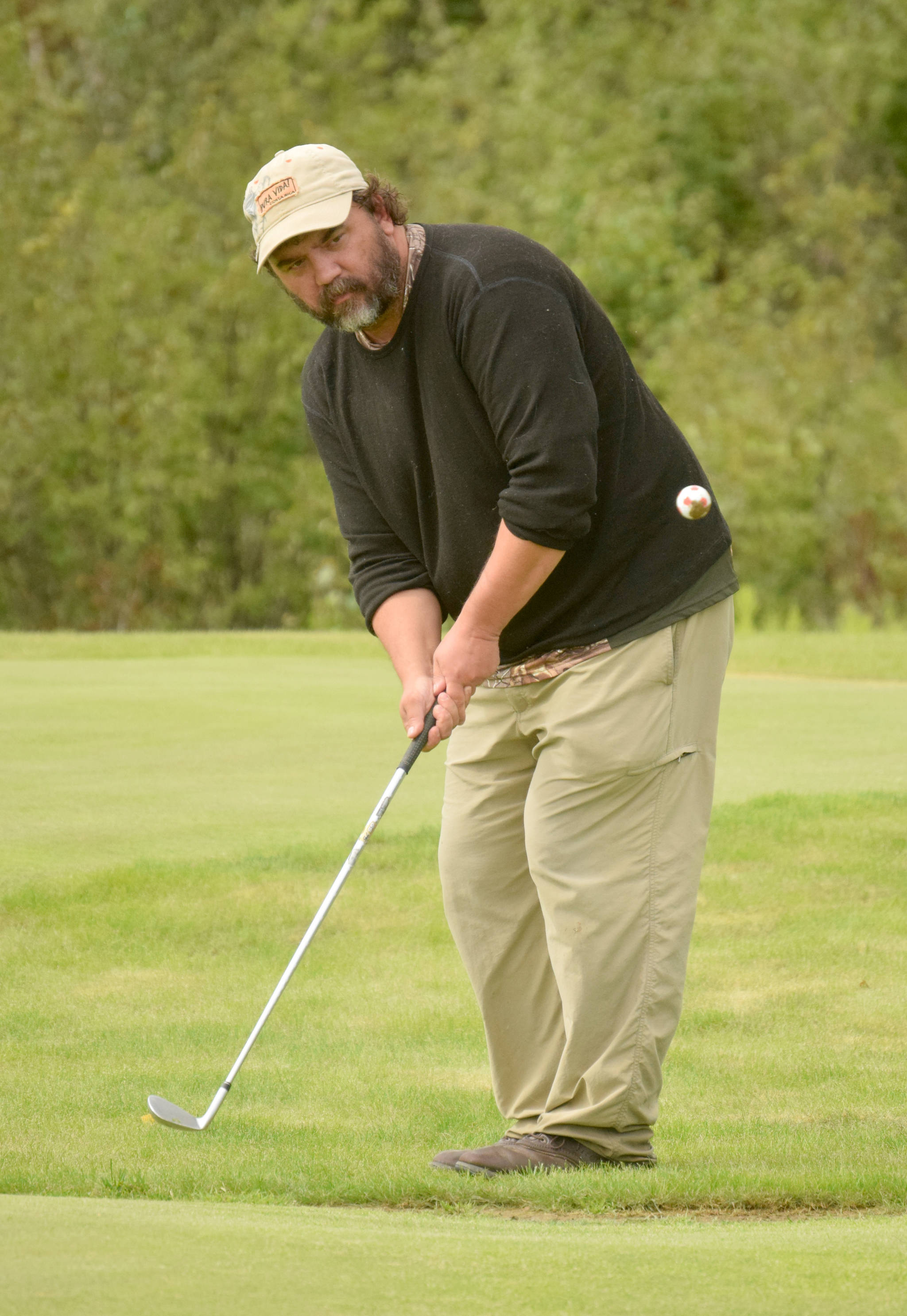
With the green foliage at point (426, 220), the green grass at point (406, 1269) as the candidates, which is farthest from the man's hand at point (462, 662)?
the green foliage at point (426, 220)

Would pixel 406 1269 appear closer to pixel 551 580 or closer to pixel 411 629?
pixel 551 580

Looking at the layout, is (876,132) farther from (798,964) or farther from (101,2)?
(798,964)

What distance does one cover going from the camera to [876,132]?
25312 mm

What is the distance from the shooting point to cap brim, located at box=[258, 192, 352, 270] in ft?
9.17

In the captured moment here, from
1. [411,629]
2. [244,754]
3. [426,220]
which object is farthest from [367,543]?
[426,220]

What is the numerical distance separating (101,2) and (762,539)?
15546 millimetres

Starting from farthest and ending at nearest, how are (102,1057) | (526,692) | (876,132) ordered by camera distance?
(876,132) → (102,1057) → (526,692)

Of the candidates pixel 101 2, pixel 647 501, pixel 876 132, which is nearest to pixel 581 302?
pixel 647 501

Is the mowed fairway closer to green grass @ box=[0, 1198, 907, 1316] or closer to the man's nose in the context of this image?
green grass @ box=[0, 1198, 907, 1316]

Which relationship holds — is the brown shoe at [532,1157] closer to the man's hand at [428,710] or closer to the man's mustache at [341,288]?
the man's hand at [428,710]

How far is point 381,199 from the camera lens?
295 centimetres

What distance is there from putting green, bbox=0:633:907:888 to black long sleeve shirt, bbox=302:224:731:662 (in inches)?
93.0

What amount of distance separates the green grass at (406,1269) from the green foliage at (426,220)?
13193 mm

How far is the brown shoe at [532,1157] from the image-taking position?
2.88 meters
